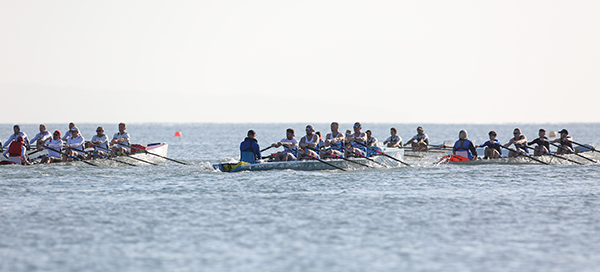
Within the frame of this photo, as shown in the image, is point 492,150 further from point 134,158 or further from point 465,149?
point 134,158

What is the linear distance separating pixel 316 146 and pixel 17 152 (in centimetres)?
1226

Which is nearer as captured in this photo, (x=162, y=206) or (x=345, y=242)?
(x=345, y=242)

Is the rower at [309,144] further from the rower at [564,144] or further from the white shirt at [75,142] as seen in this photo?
the rower at [564,144]

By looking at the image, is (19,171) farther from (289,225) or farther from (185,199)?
(289,225)

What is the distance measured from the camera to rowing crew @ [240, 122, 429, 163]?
23.7m

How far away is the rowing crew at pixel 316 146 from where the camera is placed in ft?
77.7

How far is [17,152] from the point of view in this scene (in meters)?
26.4

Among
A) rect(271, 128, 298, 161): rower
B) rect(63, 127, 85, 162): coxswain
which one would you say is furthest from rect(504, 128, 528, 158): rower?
rect(63, 127, 85, 162): coxswain

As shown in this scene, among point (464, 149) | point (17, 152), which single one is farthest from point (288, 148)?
point (17, 152)

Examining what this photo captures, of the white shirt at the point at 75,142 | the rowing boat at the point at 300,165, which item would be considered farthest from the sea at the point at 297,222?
the white shirt at the point at 75,142

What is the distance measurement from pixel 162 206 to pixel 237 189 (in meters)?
3.76

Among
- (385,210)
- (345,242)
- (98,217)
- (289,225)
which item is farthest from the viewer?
(385,210)

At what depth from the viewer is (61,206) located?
1681 centimetres

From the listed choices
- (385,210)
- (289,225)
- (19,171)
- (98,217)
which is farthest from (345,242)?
(19,171)
